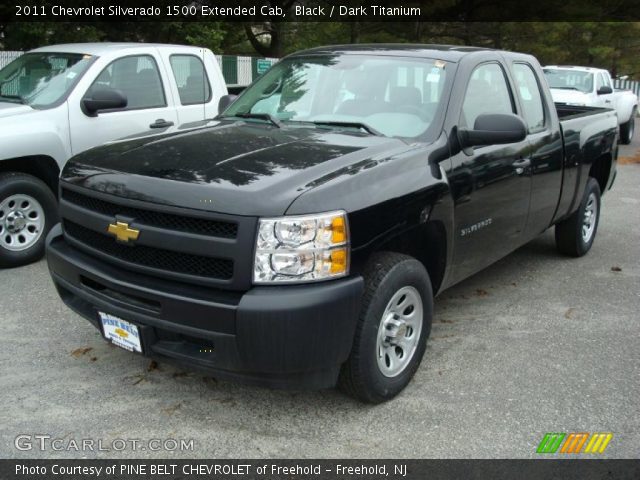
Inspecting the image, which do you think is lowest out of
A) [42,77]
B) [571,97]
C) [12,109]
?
[571,97]

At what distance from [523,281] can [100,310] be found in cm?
374

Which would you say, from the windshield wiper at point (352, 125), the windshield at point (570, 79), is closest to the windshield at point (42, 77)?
the windshield wiper at point (352, 125)

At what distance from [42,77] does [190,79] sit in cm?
153

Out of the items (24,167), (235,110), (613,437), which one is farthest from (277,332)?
(24,167)

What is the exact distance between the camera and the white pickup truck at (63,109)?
18.3 feet

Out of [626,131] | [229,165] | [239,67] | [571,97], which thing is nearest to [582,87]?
[571,97]

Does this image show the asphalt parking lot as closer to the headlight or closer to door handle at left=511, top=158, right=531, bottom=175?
the headlight

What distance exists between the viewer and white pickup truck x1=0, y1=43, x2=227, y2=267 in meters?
5.57

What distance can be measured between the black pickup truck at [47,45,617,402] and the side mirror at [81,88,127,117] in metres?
1.61

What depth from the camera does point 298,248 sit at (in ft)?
9.34

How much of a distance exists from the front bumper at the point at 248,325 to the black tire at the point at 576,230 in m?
3.85

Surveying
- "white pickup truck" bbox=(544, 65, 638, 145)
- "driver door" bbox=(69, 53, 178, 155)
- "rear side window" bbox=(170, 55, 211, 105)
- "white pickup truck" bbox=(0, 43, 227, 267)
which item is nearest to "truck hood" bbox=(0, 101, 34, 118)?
"white pickup truck" bbox=(0, 43, 227, 267)

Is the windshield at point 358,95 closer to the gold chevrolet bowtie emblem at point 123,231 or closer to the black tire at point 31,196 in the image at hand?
the gold chevrolet bowtie emblem at point 123,231

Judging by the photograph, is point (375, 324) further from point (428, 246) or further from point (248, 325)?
point (428, 246)
